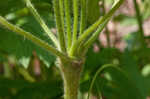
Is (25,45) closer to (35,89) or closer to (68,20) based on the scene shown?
(35,89)

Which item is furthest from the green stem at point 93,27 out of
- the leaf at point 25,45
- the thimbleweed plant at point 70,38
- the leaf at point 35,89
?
the leaf at point 35,89

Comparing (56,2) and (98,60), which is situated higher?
(56,2)

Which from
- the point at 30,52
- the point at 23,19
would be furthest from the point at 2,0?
the point at 30,52

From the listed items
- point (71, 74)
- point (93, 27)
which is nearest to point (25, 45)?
point (71, 74)

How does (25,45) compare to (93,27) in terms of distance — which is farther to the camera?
(25,45)

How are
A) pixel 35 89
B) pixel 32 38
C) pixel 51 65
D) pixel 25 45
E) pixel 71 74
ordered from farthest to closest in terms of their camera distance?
pixel 51 65
pixel 35 89
pixel 25 45
pixel 71 74
pixel 32 38

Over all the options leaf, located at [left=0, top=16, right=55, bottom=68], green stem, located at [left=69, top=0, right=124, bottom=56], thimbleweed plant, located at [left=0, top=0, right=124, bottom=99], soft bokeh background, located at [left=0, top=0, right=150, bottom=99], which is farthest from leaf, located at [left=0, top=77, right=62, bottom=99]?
green stem, located at [left=69, top=0, right=124, bottom=56]

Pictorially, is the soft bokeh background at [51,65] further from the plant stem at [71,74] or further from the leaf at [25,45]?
the plant stem at [71,74]

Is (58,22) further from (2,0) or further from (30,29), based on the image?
(2,0)

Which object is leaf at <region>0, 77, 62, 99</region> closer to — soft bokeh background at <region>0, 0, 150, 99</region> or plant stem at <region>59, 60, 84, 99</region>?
soft bokeh background at <region>0, 0, 150, 99</region>

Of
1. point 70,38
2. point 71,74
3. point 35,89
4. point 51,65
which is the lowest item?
point 35,89

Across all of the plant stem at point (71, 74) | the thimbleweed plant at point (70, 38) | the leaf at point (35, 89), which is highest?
the thimbleweed plant at point (70, 38)
